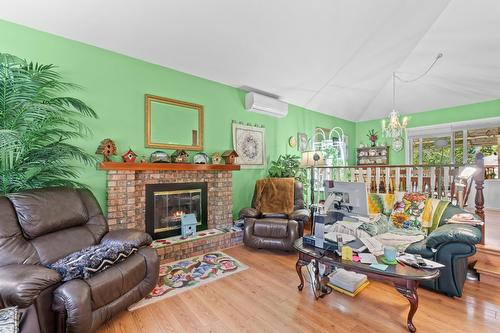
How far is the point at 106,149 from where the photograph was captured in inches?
108

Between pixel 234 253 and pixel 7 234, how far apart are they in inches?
93.5

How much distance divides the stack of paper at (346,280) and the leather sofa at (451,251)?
2.08ft

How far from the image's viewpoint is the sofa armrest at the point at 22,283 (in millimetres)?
1344

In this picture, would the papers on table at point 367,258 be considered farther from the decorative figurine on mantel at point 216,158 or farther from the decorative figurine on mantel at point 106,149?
the decorative figurine on mantel at point 106,149

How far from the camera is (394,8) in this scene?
3.36 m

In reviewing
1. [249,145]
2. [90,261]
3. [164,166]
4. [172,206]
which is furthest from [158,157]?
[249,145]

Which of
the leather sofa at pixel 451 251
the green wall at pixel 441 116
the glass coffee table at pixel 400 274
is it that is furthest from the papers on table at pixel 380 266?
the green wall at pixel 441 116

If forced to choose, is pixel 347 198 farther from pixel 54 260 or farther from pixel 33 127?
pixel 33 127

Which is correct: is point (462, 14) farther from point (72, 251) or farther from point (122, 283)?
point (72, 251)

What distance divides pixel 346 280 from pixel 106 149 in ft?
9.78

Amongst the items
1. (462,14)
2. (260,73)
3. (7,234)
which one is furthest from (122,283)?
(462,14)

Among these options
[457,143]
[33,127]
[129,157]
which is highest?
[457,143]

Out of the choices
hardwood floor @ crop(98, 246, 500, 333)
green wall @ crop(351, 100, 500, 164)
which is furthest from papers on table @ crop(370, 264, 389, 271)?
green wall @ crop(351, 100, 500, 164)

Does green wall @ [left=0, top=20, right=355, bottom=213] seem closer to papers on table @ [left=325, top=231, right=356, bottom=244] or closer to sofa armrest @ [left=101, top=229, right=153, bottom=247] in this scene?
sofa armrest @ [left=101, top=229, right=153, bottom=247]
